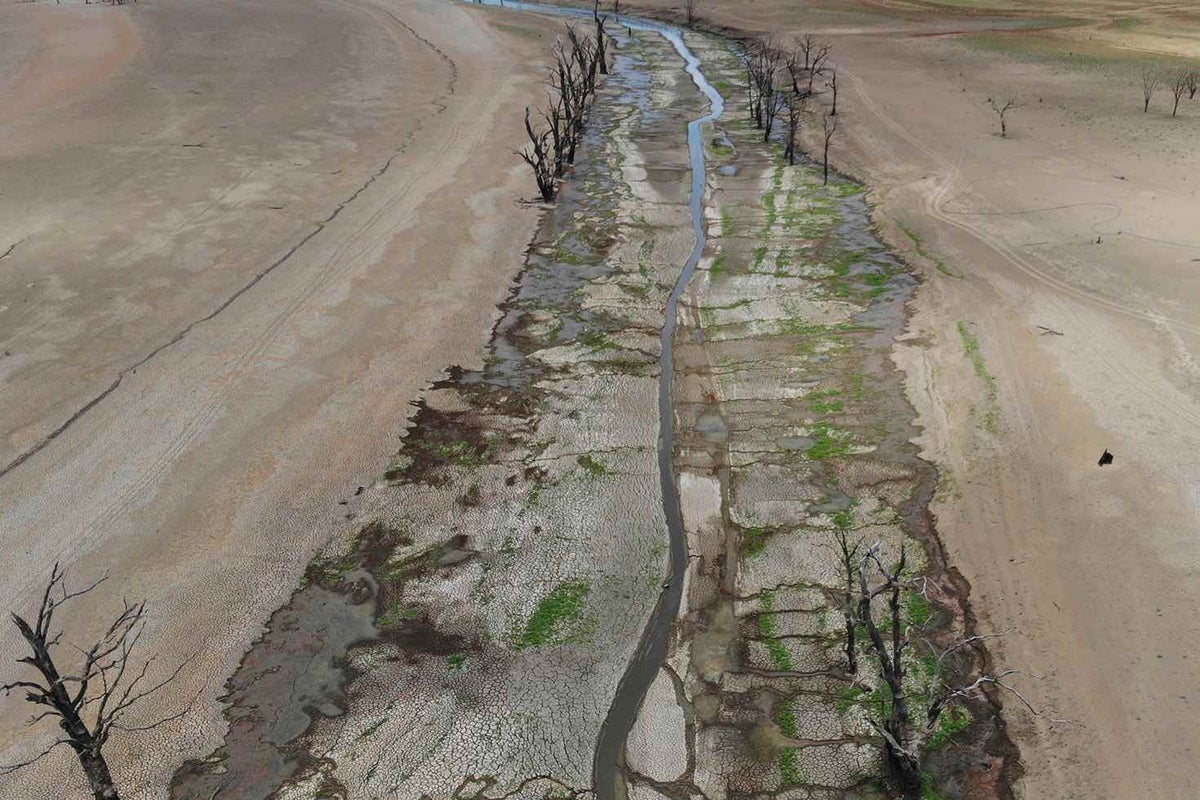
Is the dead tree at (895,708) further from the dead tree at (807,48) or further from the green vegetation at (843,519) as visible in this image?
the dead tree at (807,48)

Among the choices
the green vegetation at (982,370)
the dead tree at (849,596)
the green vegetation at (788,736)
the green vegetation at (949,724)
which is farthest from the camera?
the green vegetation at (982,370)

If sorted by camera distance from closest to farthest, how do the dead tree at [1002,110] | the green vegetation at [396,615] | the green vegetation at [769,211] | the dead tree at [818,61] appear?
1. the green vegetation at [396,615]
2. the green vegetation at [769,211]
3. the dead tree at [1002,110]
4. the dead tree at [818,61]

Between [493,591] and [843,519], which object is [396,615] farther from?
[843,519]

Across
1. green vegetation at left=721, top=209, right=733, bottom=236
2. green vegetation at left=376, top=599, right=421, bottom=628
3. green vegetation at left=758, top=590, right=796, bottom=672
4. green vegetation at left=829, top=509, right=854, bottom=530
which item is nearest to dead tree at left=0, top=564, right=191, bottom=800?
green vegetation at left=376, top=599, right=421, bottom=628

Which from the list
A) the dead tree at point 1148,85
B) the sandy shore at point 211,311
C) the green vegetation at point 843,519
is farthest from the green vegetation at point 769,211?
the dead tree at point 1148,85

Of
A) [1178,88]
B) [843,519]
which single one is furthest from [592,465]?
[1178,88]

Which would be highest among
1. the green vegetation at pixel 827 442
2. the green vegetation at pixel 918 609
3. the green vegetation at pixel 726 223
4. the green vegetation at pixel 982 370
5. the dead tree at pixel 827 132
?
the dead tree at pixel 827 132
